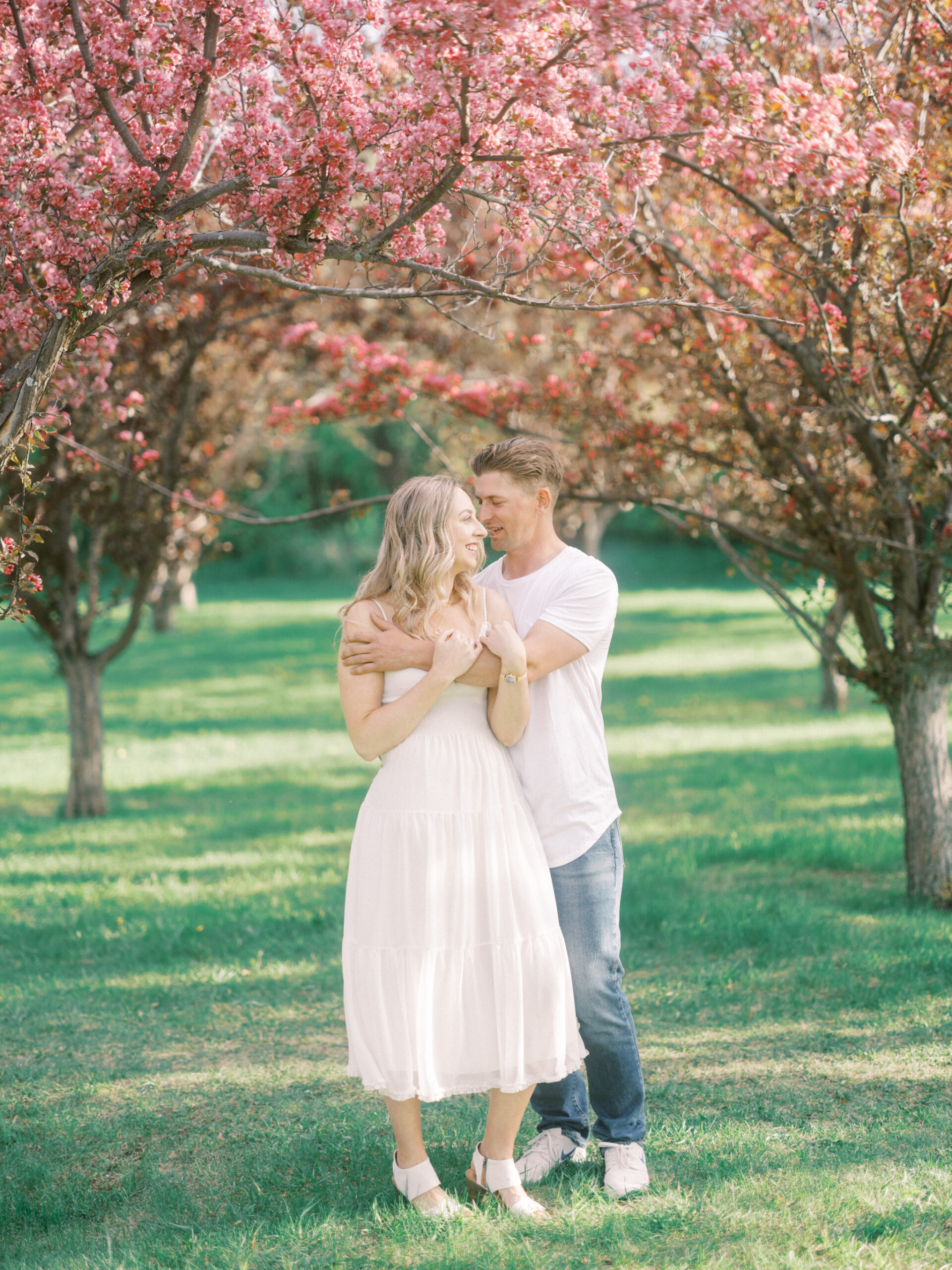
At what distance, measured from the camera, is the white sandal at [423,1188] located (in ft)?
10.5

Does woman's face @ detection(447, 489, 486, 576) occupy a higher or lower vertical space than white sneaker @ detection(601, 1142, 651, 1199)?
higher

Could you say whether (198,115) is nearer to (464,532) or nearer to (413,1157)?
(464,532)

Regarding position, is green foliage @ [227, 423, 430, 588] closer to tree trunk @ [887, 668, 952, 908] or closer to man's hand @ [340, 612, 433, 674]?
tree trunk @ [887, 668, 952, 908]

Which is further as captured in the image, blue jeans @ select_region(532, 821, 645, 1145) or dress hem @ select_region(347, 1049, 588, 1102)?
blue jeans @ select_region(532, 821, 645, 1145)

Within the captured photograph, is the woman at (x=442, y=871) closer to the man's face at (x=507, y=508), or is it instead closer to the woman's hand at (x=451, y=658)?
the woman's hand at (x=451, y=658)

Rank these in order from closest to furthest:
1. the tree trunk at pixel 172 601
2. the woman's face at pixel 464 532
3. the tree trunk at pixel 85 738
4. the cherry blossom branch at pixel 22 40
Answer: the woman's face at pixel 464 532 → the cherry blossom branch at pixel 22 40 → the tree trunk at pixel 85 738 → the tree trunk at pixel 172 601

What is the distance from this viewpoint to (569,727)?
3.31 m

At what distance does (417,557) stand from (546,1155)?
71.4 inches

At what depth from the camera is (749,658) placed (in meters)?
18.6

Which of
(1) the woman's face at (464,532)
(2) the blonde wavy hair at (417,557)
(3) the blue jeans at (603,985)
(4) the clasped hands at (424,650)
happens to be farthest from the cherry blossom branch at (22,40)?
(3) the blue jeans at (603,985)

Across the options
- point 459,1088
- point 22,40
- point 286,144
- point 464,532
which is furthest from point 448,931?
point 22,40

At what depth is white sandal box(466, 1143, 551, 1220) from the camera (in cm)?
322

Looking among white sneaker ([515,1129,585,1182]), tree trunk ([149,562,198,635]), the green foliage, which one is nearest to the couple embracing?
white sneaker ([515,1129,585,1182])

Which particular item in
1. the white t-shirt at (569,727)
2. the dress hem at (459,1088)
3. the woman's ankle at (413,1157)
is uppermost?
the white t-shirt at (569,727)
